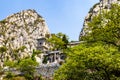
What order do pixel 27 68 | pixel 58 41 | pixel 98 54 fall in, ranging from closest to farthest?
pixel 98 54 → pixel 58 41 → pixel 27 68

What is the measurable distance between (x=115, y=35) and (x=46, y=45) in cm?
14116

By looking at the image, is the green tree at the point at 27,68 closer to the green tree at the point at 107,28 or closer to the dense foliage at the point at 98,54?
the dense foliage at the point at 98,54

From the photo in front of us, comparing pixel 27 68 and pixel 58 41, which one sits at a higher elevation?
pixel 58 41

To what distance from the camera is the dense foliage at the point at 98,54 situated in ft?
149

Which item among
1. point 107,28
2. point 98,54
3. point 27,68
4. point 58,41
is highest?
point 107,28

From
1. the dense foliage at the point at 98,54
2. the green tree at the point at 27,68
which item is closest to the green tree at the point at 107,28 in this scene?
the dense foliage at the point at 98,54

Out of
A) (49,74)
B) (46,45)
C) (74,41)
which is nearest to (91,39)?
(49,74)

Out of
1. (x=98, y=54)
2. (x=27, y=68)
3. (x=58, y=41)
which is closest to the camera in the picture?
(x=98, y=54)

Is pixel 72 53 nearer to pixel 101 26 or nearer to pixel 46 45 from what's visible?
pixel 101 26

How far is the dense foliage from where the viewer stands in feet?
149

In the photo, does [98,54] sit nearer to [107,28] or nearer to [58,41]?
[107,28]

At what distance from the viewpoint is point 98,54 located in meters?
45.7

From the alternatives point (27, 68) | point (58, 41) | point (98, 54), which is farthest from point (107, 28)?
point (27, 68)

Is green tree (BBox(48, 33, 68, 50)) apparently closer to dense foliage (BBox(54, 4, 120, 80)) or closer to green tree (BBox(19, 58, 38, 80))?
dense foliage (BBox(54, 4, 120, 80))
